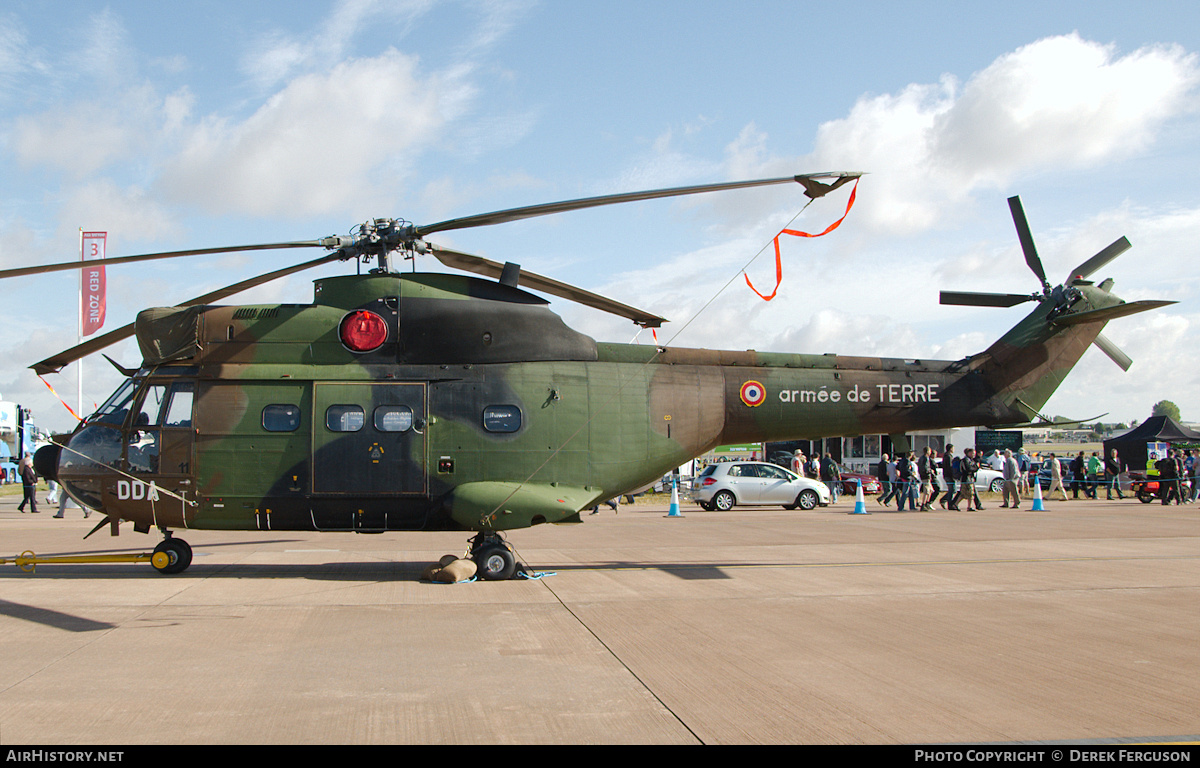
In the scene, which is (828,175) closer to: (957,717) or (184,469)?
(957,717)

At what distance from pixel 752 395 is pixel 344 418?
18.7 feet

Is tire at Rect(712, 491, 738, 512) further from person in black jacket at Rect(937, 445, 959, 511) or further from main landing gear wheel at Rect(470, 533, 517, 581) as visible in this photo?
main landing gear wheel at Rect(470, 533, 517, 581)

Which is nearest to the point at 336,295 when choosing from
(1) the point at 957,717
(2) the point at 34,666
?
(2) the point at 34,666

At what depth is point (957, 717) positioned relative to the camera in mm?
5223

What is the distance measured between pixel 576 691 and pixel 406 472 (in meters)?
5.60

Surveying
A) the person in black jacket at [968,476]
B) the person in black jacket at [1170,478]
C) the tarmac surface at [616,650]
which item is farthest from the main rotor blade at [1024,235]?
the person in black jacket at [1170,478]

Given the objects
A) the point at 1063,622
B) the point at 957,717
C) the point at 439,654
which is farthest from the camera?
the point at 1063,622

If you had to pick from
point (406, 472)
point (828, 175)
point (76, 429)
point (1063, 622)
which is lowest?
point (1063, 622)

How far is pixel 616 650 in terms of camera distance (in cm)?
708

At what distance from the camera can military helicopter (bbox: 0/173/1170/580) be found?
10.8 metres

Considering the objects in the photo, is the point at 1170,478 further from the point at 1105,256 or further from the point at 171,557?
the point at 171,557

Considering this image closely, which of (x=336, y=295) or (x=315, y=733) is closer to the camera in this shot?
(x=315, y=733)

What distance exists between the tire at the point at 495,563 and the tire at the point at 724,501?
15929mm

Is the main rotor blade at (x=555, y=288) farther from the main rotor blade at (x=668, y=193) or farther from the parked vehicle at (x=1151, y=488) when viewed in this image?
the parked vehicle at (x=1151, y=488)
